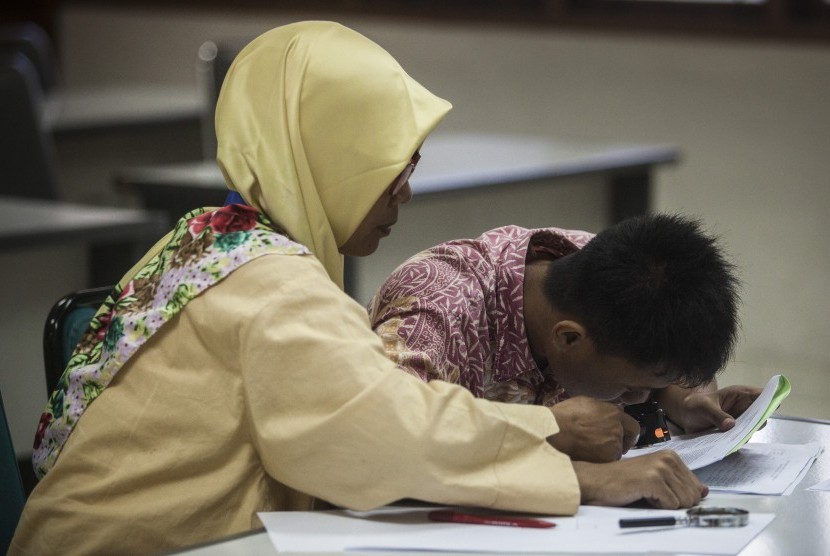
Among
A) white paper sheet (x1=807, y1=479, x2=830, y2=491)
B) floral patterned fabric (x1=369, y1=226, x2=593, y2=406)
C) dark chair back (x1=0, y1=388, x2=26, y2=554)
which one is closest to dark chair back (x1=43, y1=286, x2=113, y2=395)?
dark chair back (x1=0, y1=388, x2=26, y2=554)

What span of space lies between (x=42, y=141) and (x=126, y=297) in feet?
9.76

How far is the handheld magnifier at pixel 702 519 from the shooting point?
1262mm

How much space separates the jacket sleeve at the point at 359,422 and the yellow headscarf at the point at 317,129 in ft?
0.47

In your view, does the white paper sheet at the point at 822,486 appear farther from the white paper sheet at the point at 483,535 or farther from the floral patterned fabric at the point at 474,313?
the floral patterned fabric at the point at 474,313

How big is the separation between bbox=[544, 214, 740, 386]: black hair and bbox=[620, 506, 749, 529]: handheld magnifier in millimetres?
185

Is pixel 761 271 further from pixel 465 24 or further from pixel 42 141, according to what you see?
pixel 42 141

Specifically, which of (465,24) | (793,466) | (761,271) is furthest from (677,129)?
(793,466)

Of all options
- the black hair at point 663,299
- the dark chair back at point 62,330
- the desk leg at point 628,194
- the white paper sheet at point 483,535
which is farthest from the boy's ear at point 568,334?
the desk leg at point 628,194

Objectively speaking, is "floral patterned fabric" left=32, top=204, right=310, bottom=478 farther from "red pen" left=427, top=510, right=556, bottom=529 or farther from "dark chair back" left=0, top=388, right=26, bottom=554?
"red pen" left=427, top=510, right=556, bottom=529

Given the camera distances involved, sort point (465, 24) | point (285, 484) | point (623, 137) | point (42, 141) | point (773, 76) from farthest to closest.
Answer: point (465, 24) < point (623, 137) < point (773, 76) < point (42, 141) < point (285, 484)

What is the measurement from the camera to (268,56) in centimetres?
144

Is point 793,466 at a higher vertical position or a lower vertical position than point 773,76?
higher

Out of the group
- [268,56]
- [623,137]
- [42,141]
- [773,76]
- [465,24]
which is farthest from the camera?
[465,24]

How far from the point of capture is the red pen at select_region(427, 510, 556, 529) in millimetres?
1255
